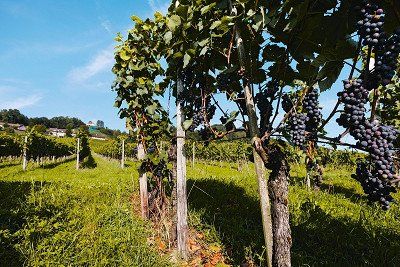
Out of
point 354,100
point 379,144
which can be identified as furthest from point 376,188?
point 354,100

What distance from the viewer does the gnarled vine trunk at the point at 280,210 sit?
9.71 feet

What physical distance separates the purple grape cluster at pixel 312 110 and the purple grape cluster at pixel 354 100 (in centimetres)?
62

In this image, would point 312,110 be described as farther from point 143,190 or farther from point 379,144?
point 143,190

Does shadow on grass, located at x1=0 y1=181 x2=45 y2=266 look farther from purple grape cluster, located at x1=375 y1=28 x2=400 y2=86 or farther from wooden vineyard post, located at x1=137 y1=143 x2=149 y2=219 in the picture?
purple grape cluster, located at x1=375 y1=28 x2=400 y2=86

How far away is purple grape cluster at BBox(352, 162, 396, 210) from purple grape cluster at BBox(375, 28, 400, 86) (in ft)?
1.96

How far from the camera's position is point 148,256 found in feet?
15.5

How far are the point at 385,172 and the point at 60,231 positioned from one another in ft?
16.0

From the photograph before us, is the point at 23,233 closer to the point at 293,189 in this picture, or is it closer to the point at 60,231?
the point at 60,231

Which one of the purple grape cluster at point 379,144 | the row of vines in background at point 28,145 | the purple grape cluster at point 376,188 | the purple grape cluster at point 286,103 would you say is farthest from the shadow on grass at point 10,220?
the row of vines in background at point 28,145

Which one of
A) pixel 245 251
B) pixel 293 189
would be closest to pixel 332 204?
pixel 293 189

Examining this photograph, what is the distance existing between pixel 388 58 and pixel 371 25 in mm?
183

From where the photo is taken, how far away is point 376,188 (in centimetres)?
189

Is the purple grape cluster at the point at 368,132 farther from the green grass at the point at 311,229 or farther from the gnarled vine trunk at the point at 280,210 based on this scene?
the green grass at the point at 311,229

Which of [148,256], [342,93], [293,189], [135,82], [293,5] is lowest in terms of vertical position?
[148,256]
